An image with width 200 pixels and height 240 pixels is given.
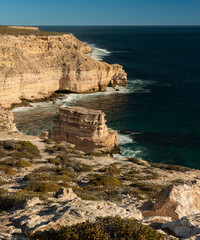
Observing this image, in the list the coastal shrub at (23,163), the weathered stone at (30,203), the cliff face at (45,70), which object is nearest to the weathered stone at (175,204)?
the weathered stone at (30,203)

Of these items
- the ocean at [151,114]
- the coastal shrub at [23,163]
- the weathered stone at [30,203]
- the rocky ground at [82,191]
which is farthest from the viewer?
the ocean at [151,114]

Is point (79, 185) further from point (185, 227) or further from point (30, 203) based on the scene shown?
point (185, 227)

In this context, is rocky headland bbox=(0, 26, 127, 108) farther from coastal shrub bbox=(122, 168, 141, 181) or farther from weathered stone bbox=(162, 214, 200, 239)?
weathered stone bbox=(162, 214, 200, 239)

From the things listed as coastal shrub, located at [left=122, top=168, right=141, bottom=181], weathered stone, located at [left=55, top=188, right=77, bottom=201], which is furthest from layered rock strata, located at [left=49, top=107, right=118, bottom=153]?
weathered stone, located at [left=55, top=188, right=77, bottom=201]

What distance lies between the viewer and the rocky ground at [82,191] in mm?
8828

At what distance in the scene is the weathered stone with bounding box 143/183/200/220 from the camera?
36.1ft

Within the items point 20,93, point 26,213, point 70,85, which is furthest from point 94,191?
point 70,85

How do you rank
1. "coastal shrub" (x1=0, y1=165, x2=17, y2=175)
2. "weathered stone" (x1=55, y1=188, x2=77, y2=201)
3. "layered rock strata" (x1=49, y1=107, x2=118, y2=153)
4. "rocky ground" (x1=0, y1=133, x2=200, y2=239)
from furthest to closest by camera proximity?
1. "layered rock strata" (x1=49, y1=107, x2=118, y2=153)
2. "coastal shrub" (x1=0, y1=165, x2=17, y2=175)
3. "weathered stone" (x1=55, y1=188, x2=77, y2=201)
4. "rocky ground" (x1=0, y1=133, x2=200, y2=239)

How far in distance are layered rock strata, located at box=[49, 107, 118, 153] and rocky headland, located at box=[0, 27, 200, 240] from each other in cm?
12

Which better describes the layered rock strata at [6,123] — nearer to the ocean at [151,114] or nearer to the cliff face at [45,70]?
the ocean at [151,114]

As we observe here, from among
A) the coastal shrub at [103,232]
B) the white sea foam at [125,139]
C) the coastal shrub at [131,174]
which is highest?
the coastal shrub at [103,232]

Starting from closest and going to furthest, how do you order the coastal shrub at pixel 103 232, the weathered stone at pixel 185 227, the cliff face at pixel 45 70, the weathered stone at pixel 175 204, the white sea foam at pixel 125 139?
the coastal shrub at pixel 103 232 → the weathered stone at pixel 185 227 → the weathered stone at pixel 175 204 → the white sea foam at pixel 125 139 → the cliff face at pixel 45 70

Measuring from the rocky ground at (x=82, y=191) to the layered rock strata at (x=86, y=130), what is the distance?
14.0ft

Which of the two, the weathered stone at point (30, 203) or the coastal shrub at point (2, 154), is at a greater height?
the weathered stone at point (30, 203)
